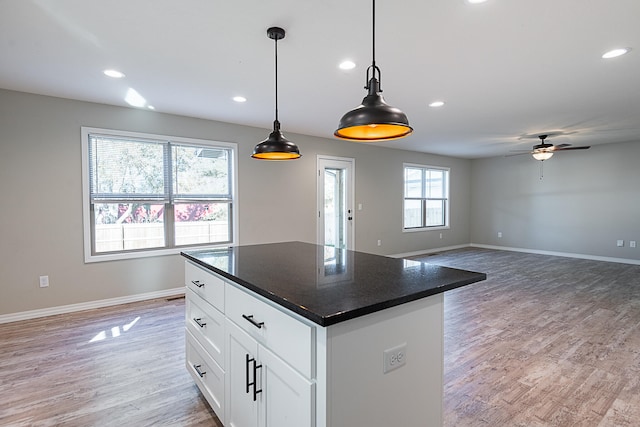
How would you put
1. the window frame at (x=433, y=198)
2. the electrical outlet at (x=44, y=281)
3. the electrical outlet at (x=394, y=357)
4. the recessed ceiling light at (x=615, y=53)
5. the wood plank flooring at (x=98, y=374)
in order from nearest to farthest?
the electrical outlet at (x=394, y=357), the wood plank flooring at (x=98, y=374), the recessed ceiling light at (x=615, y=53), the electrical outlet at (x=44, y=281), the window frame at (x=433, y=198)

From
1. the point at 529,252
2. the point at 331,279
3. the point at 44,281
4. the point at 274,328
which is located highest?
the point at 331,279

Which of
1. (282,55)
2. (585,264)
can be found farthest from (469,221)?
(282,55)

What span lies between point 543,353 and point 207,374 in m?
2.72

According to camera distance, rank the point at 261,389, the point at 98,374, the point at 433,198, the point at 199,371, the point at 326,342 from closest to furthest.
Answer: the point at 326,342 → the point at 261,389 → the point at 199,371 → the point at 98,374 → the point at 433,198

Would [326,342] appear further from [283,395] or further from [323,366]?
[283,395]

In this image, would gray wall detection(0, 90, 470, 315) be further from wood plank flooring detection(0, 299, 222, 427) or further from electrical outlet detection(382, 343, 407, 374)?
electrical outlet detection(382, 343, 407, 374)

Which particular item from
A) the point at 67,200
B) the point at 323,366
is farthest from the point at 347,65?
the point at 67,200

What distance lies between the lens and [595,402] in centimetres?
211

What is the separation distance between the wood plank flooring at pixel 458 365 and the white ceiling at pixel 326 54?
249cm

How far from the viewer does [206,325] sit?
199 cm

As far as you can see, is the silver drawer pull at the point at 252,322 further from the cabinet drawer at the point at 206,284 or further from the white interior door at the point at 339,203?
the white interior door at the point at 339,203

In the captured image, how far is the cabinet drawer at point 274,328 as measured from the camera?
45.1 inches

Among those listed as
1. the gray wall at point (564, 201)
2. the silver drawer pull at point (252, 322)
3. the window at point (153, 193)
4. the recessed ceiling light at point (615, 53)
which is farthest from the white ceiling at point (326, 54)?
the gray wall at point (564, 201)

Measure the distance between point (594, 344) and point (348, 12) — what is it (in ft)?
11.4
